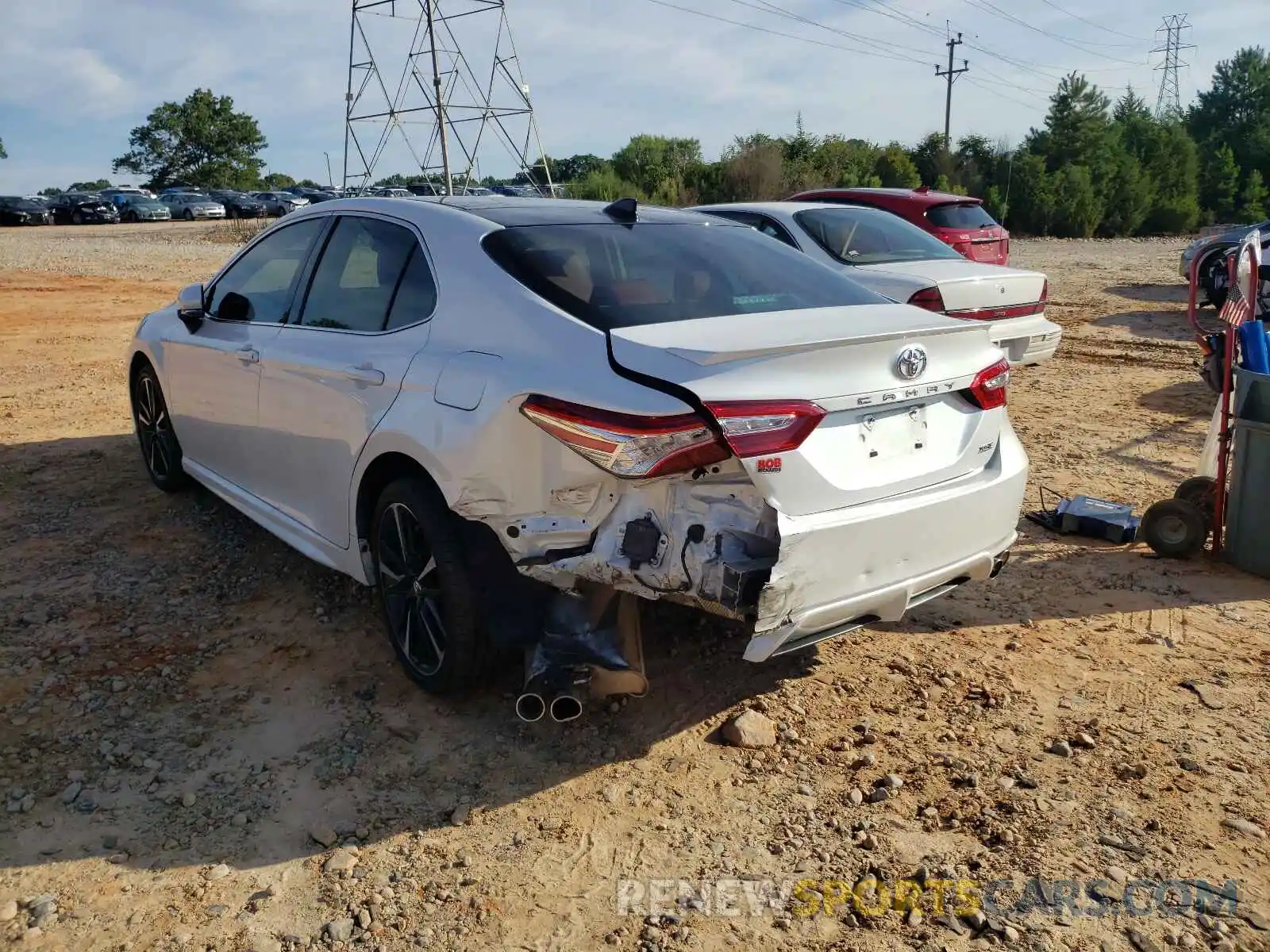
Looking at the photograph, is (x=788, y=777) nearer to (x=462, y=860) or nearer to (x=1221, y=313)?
(x=462, y=860)

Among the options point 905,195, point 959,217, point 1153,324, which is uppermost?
point 905,195

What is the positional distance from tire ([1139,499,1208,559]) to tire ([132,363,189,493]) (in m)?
5.08

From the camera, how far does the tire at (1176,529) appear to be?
499cm

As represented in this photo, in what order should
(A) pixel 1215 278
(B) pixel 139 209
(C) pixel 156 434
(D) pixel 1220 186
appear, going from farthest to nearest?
(B) pixel 139 209 → (D) pixel 1220 186 → (A) pixel 1215 278 → (C) pixel 156 434

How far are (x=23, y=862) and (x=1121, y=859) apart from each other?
3.02 m

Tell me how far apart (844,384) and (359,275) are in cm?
205

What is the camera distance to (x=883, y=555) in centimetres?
308

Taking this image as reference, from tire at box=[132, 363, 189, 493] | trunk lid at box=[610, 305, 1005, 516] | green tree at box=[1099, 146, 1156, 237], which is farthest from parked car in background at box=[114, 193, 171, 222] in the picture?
trunk lid at box=[610, 305, 1005, 516]

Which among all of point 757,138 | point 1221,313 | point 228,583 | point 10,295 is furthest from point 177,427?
point 757,138

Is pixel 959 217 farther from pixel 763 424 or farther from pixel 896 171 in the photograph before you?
pixel 896 171

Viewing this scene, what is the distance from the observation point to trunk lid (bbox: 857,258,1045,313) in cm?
772

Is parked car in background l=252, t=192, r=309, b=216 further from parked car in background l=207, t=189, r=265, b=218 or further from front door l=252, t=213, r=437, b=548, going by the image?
front door l=252, t=213, r=437, b=548

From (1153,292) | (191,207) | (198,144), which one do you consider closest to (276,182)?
(198,144)

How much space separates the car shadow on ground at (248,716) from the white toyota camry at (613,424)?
13.0 inches
